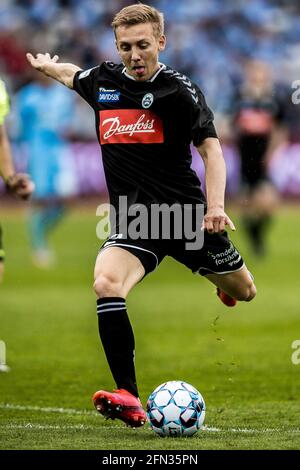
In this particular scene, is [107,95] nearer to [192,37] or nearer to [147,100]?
[147,100]

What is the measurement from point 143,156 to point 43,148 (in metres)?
11.6

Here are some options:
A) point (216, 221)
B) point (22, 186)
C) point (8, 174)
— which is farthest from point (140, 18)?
point (8, 174)

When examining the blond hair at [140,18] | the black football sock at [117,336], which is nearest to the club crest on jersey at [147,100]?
the blond hair at [140,18]

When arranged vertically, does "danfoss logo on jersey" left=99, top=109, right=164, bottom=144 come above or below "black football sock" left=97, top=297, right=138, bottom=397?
above

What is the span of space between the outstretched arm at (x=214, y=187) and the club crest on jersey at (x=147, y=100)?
41 centimetres

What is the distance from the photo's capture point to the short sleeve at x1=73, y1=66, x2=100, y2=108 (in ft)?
22.2

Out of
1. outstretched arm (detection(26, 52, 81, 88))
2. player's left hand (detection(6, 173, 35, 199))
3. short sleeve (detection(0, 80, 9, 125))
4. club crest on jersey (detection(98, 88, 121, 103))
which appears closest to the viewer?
club crest on jersey (detection(98, 88, 121, 103))

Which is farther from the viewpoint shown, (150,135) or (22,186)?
(22,186)

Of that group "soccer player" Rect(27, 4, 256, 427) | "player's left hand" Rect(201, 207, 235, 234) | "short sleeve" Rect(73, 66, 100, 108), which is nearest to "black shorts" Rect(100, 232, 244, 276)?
"soccer player" Rect(27, 4, 256, 427)

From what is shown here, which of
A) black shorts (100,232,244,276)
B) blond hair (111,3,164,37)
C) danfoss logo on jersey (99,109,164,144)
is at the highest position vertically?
blond hair (111,3,164,37)

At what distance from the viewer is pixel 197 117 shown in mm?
6406

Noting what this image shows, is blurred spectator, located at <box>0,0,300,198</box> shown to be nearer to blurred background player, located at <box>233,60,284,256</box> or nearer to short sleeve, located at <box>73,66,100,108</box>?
blurred background player, located at <box>233,60,284,256</box>

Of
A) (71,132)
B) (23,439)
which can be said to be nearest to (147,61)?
(23,439)
